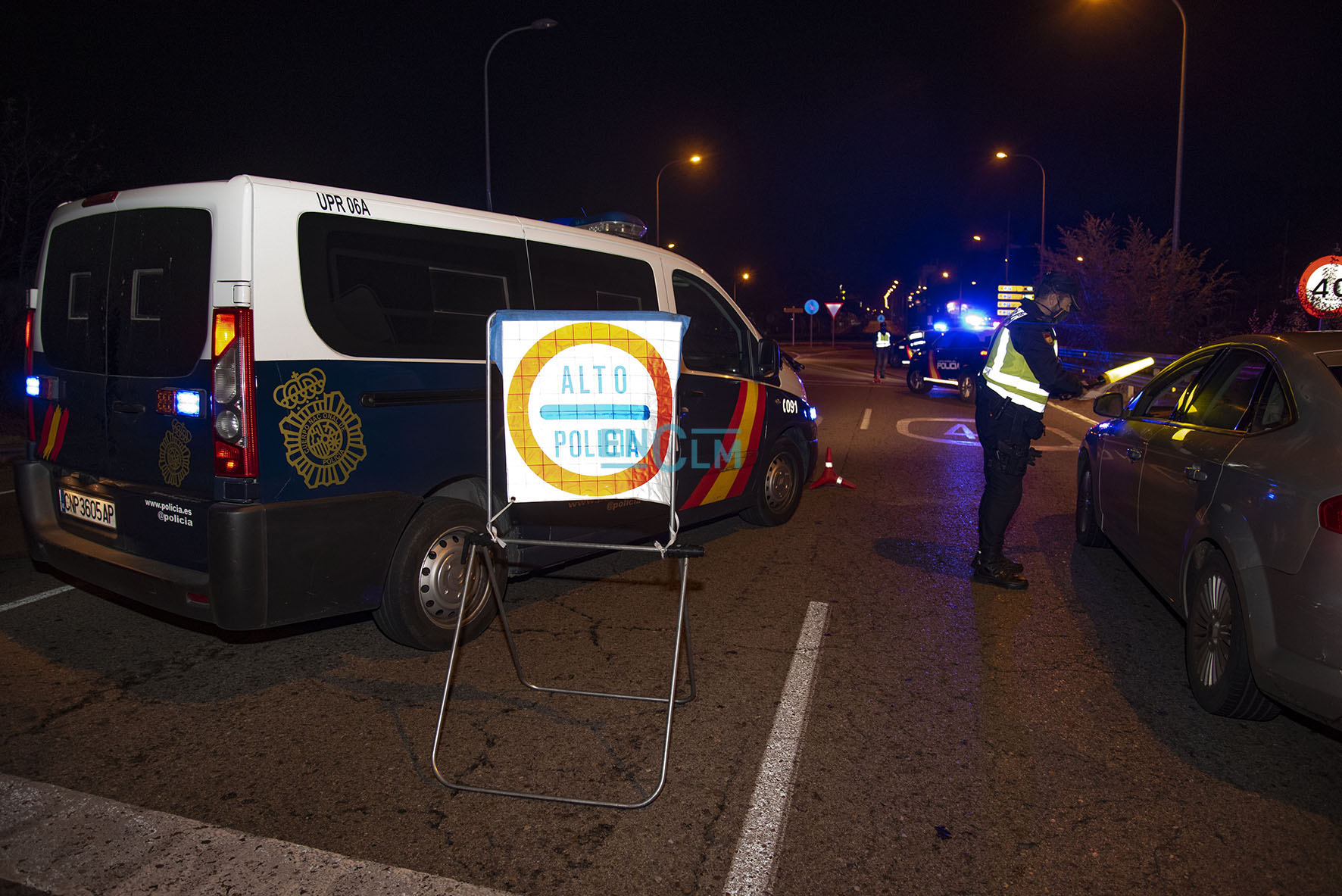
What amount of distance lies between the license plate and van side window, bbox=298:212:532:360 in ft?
4.62

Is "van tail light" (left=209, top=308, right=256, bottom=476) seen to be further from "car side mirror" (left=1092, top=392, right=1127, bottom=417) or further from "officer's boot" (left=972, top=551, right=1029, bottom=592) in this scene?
"car side mirror" (left=1092, top=392, right=1127, bottom=417)

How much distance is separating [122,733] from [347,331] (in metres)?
1.83

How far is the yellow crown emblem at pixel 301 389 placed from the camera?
12.9ft

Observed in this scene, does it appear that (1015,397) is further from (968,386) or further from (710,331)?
(968,386)

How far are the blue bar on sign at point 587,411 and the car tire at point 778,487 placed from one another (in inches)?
140

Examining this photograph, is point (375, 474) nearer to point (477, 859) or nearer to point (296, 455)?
point (296, 455)

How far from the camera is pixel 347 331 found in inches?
164

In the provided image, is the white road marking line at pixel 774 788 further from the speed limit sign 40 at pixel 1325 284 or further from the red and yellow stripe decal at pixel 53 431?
the speed limit sign 40 at pixel 1325 284

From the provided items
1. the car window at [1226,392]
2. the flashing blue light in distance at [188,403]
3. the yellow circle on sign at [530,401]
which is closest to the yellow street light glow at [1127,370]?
the car window at [1226,392]

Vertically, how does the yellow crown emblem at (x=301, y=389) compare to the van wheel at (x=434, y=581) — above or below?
above

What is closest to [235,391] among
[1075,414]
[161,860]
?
[161,860]

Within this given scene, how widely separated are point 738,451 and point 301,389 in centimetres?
343

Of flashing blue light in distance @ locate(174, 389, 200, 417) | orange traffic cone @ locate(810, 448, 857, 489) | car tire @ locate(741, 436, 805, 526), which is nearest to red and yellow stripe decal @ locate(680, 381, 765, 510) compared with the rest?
car tire @ locate(741, 436, 805, 526)

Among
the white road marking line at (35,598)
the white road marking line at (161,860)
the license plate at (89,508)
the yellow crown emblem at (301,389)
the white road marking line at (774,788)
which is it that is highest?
the yellow crown emblem at (301,389)
